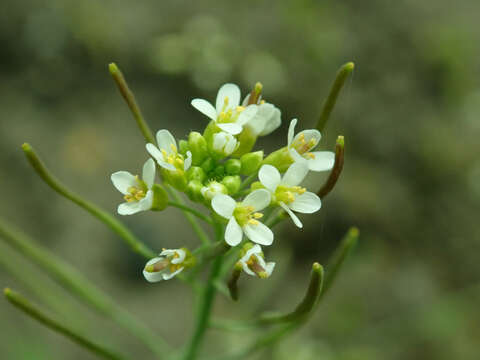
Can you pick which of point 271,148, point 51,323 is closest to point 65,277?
point 51,323

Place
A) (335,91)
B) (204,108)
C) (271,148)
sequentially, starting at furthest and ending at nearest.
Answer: (271,148), (335,91), (204,108)

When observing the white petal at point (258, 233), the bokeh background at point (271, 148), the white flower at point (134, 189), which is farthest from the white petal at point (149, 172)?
the bokeh background at point (271, 148)

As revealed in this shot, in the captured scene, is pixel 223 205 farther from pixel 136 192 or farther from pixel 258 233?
pixel 136 192

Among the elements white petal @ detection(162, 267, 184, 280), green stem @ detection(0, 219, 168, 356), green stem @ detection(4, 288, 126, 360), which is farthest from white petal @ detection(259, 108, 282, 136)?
green stem @ detection(0, 219, 168, 356)

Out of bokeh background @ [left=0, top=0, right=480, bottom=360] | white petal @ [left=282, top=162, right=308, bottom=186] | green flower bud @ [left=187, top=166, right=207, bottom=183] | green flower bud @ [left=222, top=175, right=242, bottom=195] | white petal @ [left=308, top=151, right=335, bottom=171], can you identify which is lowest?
bokeh background @ [left=0, top=0, right=480, bottom=360]

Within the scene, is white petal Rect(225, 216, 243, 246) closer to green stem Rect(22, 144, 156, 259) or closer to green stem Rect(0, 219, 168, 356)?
green stem Rect(22, 144, 156, 259)

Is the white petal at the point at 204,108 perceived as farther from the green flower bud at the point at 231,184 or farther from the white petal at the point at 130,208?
the white petal at the point at 130,208

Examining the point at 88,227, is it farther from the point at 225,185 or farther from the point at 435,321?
the point at 435,321
